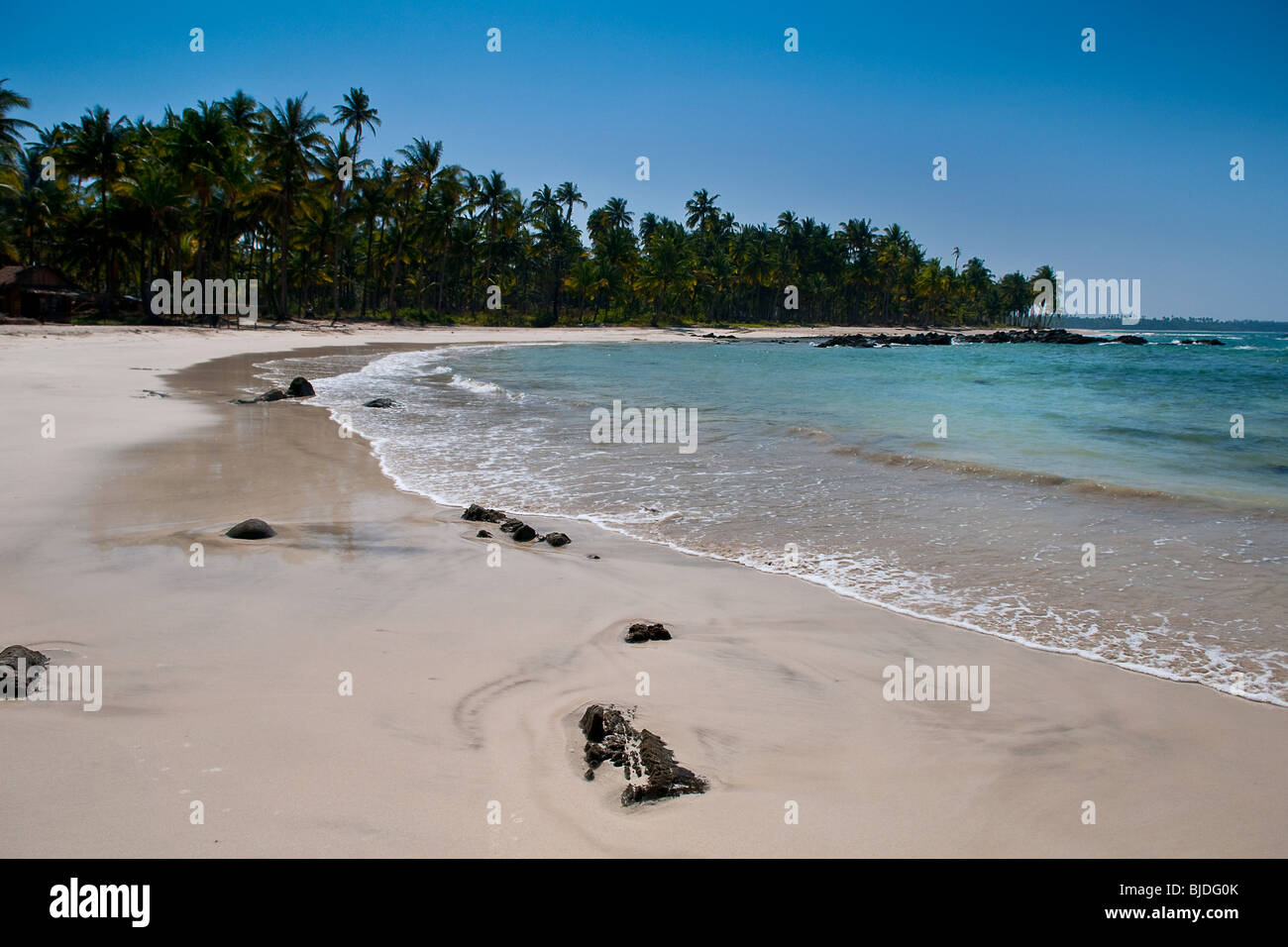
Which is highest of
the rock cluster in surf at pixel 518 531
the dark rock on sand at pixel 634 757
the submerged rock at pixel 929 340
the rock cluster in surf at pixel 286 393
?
the submerged rock at pixel 929 340

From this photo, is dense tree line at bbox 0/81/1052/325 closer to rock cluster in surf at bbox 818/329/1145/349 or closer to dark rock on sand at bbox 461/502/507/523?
rock cluster in surf at bbox 818/329/1145/349

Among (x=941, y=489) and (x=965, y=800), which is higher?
(x=941, y=489)

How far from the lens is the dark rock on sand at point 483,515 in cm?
757

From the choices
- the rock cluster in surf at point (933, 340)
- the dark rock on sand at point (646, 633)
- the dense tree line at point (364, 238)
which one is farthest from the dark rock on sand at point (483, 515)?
→ the rock cluster in surf at point (933, 340)

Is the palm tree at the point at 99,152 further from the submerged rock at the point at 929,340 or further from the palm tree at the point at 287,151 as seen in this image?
the submerged rock at the point at 929,340

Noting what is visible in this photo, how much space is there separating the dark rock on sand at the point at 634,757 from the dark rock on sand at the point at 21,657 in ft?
8.56

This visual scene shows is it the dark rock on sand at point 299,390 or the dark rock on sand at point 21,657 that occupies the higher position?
the dark rock on sand at point 299,390

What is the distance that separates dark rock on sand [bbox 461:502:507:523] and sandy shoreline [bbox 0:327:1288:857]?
682 mm
